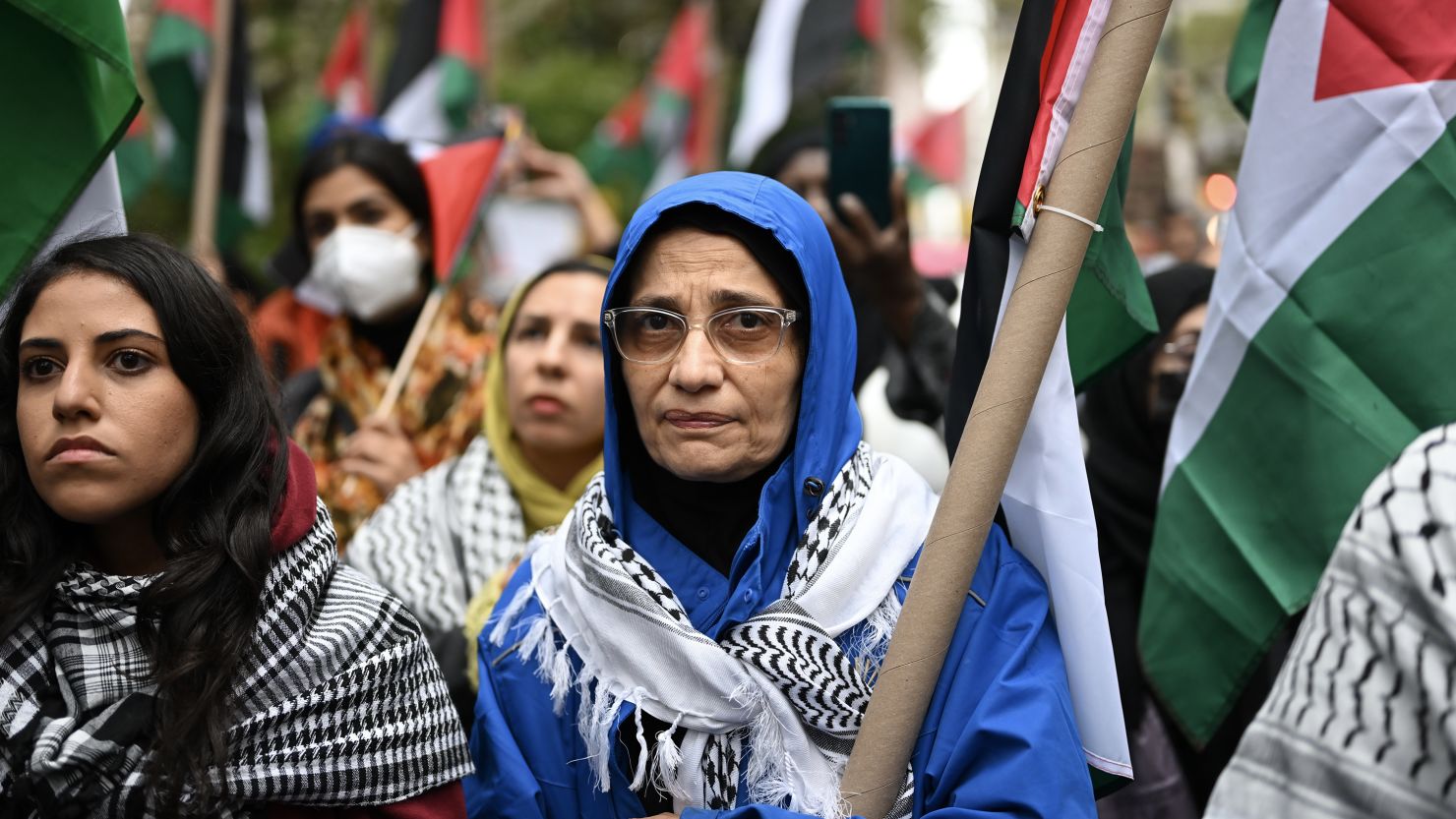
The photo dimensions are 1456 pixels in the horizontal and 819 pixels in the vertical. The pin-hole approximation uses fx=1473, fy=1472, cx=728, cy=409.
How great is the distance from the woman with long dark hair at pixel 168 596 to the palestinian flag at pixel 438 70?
5379 millimetres

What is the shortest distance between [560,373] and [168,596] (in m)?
1.55

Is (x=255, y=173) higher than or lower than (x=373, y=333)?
higher

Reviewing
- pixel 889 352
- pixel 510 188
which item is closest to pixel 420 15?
pixel 510 188

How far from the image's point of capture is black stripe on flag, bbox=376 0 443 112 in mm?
7910

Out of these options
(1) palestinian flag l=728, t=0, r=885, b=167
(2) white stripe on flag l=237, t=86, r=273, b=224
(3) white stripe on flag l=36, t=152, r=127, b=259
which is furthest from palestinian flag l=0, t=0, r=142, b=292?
(2) white stripe on flag l=237, t=86, r=273, b=224

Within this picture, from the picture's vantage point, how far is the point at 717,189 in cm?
252

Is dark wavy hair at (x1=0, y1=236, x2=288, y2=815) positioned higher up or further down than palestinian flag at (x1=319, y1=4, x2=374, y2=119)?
further down

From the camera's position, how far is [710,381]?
2.46 meters

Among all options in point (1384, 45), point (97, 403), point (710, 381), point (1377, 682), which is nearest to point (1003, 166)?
point (710, 381)

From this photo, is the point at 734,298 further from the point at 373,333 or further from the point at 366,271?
the point at 373,333

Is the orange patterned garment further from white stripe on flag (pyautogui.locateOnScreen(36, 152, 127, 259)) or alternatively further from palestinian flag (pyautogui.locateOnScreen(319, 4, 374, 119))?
palestinian flag (pyautogui.locateOnScreen(319, 4, 374, 119))

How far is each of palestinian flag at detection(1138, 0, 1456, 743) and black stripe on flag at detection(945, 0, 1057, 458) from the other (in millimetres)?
745

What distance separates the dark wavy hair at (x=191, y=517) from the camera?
231cm

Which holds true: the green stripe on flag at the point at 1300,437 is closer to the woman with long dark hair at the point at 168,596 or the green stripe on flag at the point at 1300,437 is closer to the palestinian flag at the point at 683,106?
the woman with long dark hair at the point at 168,596
